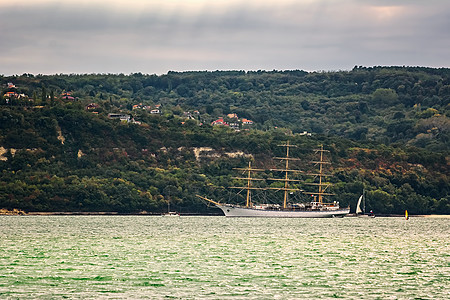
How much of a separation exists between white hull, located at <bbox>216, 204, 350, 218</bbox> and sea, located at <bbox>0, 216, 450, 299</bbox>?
73.7 m

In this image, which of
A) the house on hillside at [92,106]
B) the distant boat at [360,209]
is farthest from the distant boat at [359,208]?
the house on hillside at [92,106]

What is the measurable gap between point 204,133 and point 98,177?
3445 centimetres

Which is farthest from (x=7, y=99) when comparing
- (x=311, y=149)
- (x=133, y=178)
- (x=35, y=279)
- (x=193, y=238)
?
(x=35, y=279)

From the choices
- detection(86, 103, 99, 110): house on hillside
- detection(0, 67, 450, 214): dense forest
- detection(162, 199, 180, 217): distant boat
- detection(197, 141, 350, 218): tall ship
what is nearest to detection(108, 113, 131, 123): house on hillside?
detection(0, 67, 450, 214): dense forest

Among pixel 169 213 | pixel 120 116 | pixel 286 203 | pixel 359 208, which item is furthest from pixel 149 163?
pixel 359 208

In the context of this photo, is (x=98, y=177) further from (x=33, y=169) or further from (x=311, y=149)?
(x=311, y=149)

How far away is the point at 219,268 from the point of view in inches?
1917

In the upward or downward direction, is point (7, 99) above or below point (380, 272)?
above

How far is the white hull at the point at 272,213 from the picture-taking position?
149875 mm

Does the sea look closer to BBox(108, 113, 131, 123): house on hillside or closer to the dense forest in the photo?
the dense forest

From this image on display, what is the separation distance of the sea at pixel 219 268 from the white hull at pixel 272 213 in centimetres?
7371

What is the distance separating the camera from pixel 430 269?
48281 mm

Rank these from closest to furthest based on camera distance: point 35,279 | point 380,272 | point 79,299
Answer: point 79,299, point 35,279, point 380,272

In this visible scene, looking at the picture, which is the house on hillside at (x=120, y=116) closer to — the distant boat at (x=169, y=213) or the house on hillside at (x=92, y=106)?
the house on hillside at (x=92, y=106)
